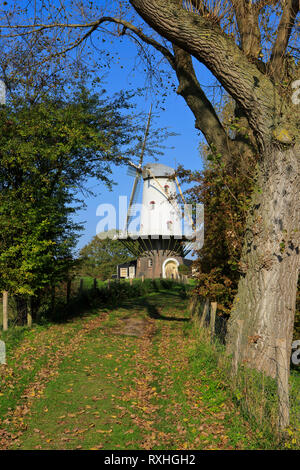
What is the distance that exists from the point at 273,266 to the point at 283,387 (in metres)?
2.94

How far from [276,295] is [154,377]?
372 centimetres

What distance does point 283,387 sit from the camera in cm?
588

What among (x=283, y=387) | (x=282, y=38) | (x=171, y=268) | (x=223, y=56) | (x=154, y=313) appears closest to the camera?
(x=283, y=387)

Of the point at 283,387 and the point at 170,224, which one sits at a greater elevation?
the point at 170,224

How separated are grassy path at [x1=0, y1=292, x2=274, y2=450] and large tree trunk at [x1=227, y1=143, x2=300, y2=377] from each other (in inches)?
46.8

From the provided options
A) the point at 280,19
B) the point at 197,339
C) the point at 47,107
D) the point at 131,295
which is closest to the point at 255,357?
the point at 197,339

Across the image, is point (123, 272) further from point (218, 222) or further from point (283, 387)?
point (283, 387)

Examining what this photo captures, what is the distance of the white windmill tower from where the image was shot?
40312mm

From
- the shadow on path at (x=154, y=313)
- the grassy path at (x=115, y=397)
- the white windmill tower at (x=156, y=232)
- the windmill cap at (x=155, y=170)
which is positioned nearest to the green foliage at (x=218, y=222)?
the grassy path at (x=115, y=397)

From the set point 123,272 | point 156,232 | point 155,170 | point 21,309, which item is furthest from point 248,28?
point 123,272

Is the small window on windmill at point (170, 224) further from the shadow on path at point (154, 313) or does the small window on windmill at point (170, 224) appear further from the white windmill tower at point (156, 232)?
the shadow on path at point (154, 313)

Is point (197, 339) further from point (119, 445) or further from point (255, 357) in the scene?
point (119, 445)

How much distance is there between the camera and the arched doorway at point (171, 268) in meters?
42.6

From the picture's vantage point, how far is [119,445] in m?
6.24
